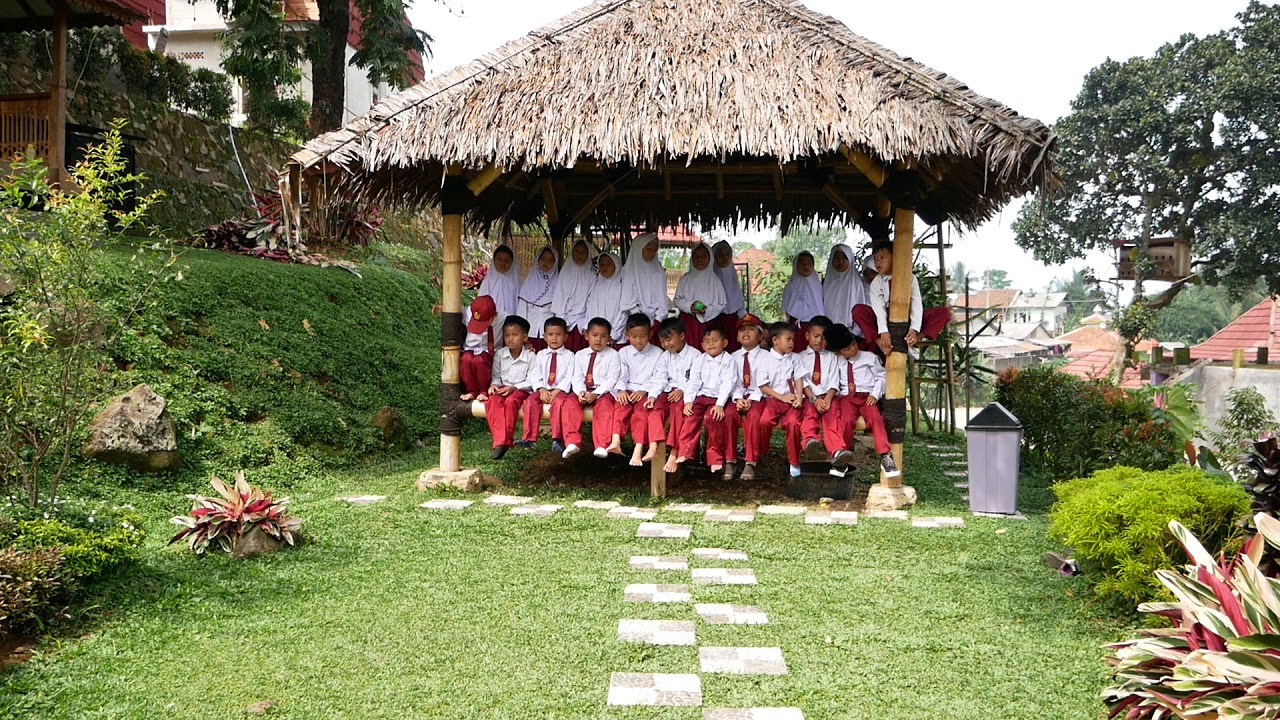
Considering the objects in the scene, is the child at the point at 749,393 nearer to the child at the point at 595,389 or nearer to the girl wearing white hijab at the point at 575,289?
the child at the point at 595,389

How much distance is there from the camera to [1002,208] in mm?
8094

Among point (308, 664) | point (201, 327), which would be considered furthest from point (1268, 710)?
point (201, 327)

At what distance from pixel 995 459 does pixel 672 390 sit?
231 cm

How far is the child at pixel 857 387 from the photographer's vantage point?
6.93m

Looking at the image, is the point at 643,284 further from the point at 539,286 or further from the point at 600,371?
the point at 600,371

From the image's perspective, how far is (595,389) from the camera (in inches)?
289

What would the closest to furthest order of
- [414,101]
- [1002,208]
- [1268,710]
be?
[1268,710]
[414,101]
[1002,208]

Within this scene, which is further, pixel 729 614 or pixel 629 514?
pixel 629 514

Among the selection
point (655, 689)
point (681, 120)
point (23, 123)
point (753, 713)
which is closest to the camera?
point (753, 713)

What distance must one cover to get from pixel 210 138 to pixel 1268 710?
15134mm

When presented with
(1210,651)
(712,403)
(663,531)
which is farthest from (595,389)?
(1210,651)

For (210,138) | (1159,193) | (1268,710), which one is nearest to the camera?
(1268,710)

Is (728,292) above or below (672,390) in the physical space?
above

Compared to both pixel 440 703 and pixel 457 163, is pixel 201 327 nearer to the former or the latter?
pixel 457 163
